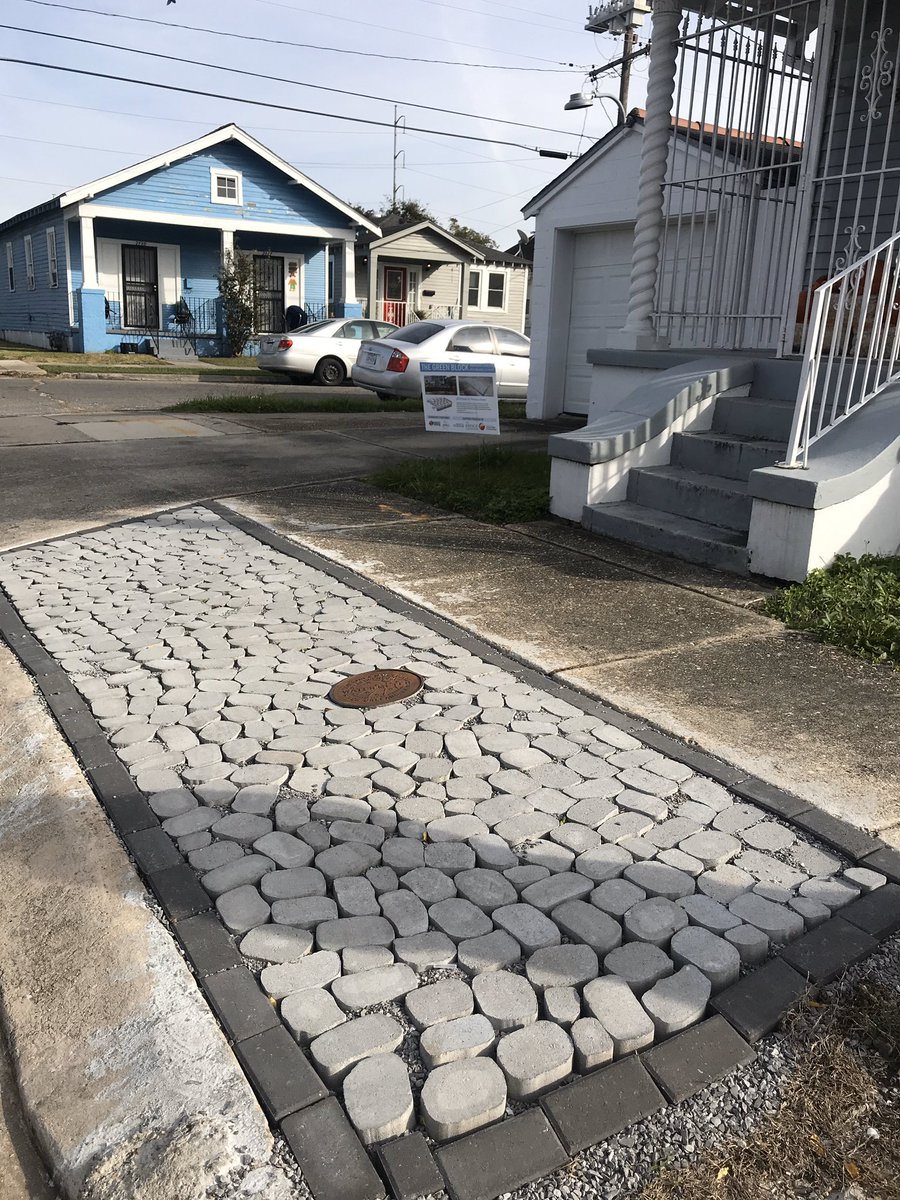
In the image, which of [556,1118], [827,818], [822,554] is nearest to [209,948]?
[556,1118]

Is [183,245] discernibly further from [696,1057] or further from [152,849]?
[696,1057]

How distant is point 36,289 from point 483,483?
1058 inches

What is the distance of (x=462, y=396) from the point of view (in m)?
8.48

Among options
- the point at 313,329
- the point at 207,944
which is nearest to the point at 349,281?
the point at 313,329

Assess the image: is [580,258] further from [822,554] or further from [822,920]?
[822,920]

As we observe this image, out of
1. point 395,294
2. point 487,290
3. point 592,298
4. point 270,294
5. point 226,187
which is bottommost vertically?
point 592,298

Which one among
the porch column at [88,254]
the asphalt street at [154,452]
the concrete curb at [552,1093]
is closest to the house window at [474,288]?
the porch column at [88,254]

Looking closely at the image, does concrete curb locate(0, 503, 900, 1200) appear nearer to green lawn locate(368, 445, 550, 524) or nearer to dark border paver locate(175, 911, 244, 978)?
dark border paver locate(175, 911, 244, 978)

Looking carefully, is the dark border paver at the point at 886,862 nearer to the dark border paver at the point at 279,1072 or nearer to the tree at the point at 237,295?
the dark border paver at the point at 279,1072

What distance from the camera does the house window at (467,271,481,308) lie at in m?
36.0

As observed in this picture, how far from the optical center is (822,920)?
8.62ft

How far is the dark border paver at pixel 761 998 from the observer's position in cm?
227

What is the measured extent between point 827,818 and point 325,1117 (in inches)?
73.4

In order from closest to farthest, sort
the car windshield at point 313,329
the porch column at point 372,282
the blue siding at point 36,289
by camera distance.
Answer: the car windshield at point 313,329 → the blue siding at point 36,289 → the porch column at point 372,282
